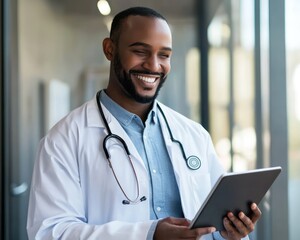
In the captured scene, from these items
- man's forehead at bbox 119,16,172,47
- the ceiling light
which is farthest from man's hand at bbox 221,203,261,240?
the ceiling light

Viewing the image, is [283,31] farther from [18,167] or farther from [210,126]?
[18,167]

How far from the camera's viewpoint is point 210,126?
8.66ft

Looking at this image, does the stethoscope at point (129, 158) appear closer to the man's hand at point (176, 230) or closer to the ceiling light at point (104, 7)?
the man's hand at point (176, 230)

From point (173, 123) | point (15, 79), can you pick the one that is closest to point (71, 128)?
point (173, 123)

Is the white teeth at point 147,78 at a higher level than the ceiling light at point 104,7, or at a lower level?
lower

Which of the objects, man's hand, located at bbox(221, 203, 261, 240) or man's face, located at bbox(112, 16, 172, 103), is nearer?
man's hand, located at bbox(221, 203, 261, 240)

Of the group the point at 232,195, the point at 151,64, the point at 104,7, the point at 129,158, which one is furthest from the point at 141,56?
the point at 104,7

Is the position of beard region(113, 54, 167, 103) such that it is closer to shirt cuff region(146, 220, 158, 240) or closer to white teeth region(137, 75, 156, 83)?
white teeth region(137, 75, 156, 83)

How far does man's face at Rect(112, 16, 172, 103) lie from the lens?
1196 mm

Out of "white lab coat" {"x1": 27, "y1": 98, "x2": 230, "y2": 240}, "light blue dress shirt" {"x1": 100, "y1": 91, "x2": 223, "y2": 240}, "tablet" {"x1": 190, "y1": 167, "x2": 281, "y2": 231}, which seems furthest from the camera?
"light blue dress shirt" {"x1": 100, "y1": 91, "x2": 223, "y2": 240}

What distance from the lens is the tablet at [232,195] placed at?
3.06 ft

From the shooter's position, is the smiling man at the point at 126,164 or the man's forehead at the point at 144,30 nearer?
the smiling man at the point at 126,164

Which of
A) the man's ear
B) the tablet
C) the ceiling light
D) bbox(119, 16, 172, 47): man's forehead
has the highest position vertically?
the ceiling light

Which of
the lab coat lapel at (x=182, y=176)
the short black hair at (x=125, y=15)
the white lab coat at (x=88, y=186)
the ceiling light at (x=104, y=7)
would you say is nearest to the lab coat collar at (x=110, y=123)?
the white lab coat at (x=88, y=186)
